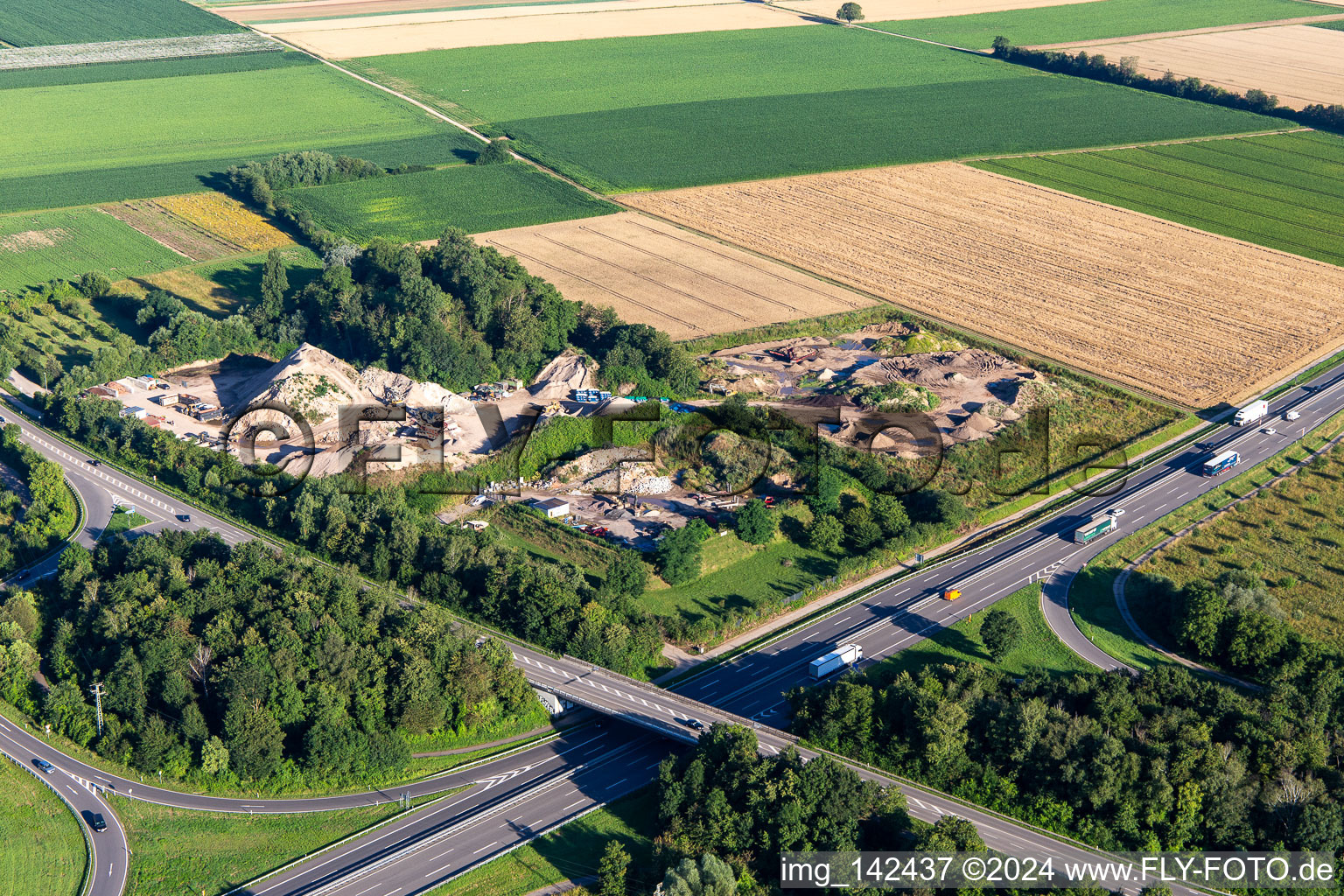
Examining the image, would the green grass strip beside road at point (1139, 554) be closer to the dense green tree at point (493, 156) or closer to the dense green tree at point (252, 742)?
the dense green tree at point (252, 742)

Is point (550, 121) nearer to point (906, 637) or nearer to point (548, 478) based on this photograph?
point (548, 478)

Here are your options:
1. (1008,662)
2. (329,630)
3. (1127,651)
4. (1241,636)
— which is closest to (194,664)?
(329,630)

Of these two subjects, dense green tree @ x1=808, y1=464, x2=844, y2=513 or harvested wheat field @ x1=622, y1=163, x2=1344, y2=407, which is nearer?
dense green tree @ x1=808, y1=464, x2=844, y2=513

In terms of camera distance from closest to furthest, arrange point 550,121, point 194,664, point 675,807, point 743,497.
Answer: point 675,807 → point 194,664 → point 743,497 → point 550,121

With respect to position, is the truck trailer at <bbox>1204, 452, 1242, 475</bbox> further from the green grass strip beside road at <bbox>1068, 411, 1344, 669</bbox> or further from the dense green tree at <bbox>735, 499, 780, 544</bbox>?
the dense green tree at <bbox>735, 499, 780, 544</bbox>

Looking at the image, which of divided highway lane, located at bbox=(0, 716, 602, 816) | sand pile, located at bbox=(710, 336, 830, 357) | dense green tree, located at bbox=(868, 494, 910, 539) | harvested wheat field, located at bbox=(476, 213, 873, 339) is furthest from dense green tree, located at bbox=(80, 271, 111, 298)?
dense green tree, located at bbox=(868, 494, 910, 539)

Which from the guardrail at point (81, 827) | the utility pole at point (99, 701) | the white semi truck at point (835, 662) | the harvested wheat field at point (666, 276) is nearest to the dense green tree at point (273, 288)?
the harvested wheat field at point (666, 276)

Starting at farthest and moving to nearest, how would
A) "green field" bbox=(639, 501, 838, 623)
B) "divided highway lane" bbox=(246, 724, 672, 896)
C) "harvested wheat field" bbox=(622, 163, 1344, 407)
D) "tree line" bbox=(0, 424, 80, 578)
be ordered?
"harvested wheat field" bbox=(622, 163, 1344, 407) < "tree line" bbox=(0, 424, 80, 578) < "green field" bbox=(639, 501, 838, 623) < "divided highway lane" bbox=(246, 724, 672, 896)
